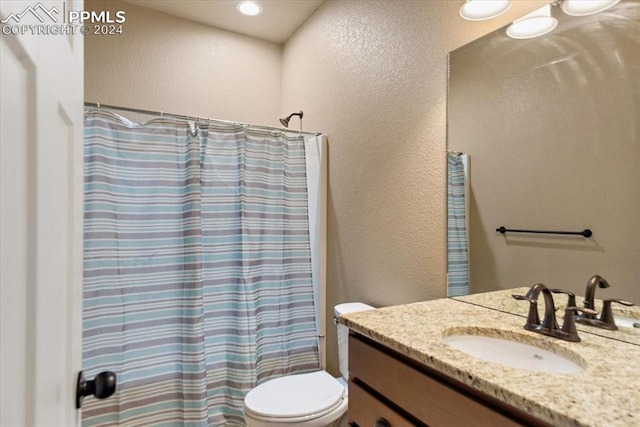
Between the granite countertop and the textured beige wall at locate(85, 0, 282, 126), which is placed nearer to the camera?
the granite countertop

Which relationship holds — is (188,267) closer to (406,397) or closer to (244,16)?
(406,397)

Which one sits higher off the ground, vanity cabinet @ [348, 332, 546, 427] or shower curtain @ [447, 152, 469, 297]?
shower curtain @ [447, 152, 469, 297]

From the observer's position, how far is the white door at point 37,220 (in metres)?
0.38

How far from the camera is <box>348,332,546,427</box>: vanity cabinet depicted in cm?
68

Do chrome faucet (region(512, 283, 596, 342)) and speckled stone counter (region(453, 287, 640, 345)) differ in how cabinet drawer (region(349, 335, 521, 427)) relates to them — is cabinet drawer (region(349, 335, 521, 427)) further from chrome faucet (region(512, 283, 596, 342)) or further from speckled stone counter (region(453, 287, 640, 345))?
speckled stone counter (region(453, 287, 640, 345))

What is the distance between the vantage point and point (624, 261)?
36.9 inches

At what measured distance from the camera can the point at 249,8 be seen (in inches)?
94.2

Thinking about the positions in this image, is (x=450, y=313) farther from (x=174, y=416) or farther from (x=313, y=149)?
(x=174, y=416)

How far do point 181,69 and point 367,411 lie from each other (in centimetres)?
261

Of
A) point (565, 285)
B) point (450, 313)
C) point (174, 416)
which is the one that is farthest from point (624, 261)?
point (174, 416)

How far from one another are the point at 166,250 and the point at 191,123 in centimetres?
71

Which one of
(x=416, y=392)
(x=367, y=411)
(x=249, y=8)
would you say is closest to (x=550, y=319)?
(x=416, y=392)

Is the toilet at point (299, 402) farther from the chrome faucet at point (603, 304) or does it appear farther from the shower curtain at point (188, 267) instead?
the chrome faucet at point (603, 304)

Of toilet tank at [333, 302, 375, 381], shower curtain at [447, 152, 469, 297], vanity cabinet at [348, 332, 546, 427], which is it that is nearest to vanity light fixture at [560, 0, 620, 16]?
shower curtain at [447, 152, 469, 297]
